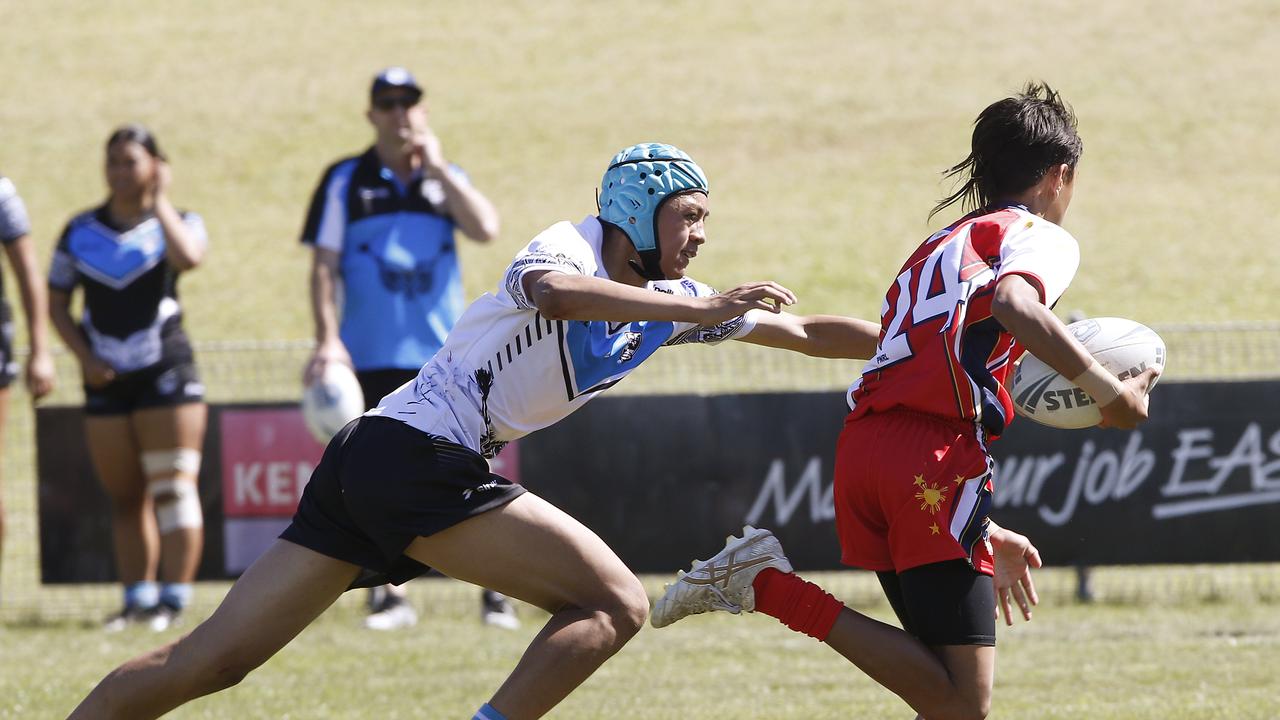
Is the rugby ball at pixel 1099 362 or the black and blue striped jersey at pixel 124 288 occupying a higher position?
the rugby ball at pixel 1099 362

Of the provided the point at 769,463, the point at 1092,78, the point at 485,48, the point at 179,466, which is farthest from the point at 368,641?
the point at 485,48

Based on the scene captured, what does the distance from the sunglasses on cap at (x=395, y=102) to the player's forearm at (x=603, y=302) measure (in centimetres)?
377

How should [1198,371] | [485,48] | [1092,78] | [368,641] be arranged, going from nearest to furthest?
1. [368,641]
2. [1198,371]
3. [1092,78]
4. [485,48]

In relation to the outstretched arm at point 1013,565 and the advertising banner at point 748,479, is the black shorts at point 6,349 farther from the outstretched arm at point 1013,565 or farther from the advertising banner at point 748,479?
the outstretched arm at point 1013,565

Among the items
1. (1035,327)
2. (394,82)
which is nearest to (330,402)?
(394,82)

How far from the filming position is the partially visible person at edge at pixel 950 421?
4027 mm

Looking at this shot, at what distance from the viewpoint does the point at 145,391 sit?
799 centimetres

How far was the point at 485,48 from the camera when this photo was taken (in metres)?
31.0

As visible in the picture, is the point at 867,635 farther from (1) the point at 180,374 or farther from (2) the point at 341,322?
(1) the point at 180,374

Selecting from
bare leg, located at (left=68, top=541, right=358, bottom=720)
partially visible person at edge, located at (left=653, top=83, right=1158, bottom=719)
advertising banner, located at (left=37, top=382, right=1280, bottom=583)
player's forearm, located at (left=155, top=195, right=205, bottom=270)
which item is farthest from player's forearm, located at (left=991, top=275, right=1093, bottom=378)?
player's forearm, located at (left=155, top=195, right=205, bottom=270)

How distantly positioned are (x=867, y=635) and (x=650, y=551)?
4.41 metres

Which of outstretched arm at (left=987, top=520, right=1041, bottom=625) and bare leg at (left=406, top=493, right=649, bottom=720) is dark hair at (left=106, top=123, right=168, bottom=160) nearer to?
bare leg at (left=406, top=493, right=649, bottom=720)

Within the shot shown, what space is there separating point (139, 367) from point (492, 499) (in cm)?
434

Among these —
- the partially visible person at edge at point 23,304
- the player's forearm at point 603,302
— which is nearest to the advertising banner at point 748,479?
the partially visible person at edge at point 23,304
